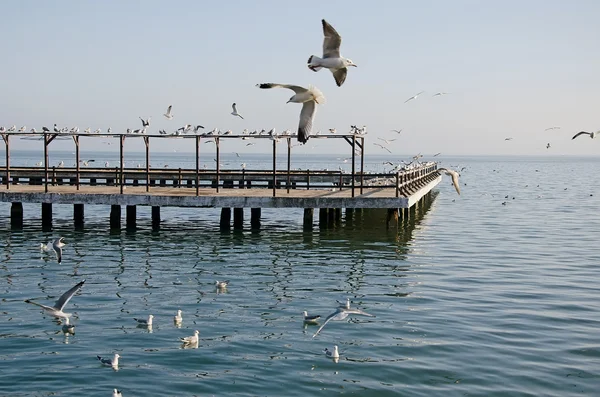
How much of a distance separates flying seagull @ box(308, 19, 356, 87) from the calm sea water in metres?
4.82

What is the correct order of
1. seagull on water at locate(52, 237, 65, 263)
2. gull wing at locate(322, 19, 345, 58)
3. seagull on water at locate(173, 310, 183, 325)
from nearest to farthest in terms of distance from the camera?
gull wing at locate(322, 19, 345, 58) → seagull on water at locate(173, 310, 183, 325) → seagull on water at locate(52, 237, 65, 263)

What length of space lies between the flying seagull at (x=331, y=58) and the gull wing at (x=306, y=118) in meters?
1.23

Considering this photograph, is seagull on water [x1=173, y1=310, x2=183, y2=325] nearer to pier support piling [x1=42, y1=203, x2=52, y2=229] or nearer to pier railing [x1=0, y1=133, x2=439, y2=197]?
pier railing [x1=0, y1=133, x2=439, y2=197]

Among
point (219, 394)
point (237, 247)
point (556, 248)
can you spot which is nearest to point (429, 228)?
point (556, 248)

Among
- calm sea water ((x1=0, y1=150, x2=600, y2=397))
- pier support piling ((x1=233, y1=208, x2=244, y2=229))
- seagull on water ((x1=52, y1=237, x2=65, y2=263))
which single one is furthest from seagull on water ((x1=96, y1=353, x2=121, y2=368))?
pier support piling ((x1=233, y1=208, x2=244, y2=229))

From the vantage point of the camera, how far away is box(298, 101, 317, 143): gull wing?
15.1 metres

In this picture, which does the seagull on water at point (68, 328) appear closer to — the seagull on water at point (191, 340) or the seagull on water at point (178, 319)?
the seagull on water at point (178, 319)

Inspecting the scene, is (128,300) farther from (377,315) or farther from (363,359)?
(363,359)

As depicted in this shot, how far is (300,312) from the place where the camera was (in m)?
18.3

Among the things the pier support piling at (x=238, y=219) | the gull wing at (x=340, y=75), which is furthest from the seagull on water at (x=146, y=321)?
the pier support piling at (x=238, y=219)

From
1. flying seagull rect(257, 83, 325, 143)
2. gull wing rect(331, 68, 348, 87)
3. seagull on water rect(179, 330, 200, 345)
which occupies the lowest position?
seagull on water rect(179, 330, 200, 345)

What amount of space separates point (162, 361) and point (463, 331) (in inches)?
230

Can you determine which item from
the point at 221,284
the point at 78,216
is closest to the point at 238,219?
the point at 78,216

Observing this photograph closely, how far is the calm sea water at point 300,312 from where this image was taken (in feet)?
43.9
